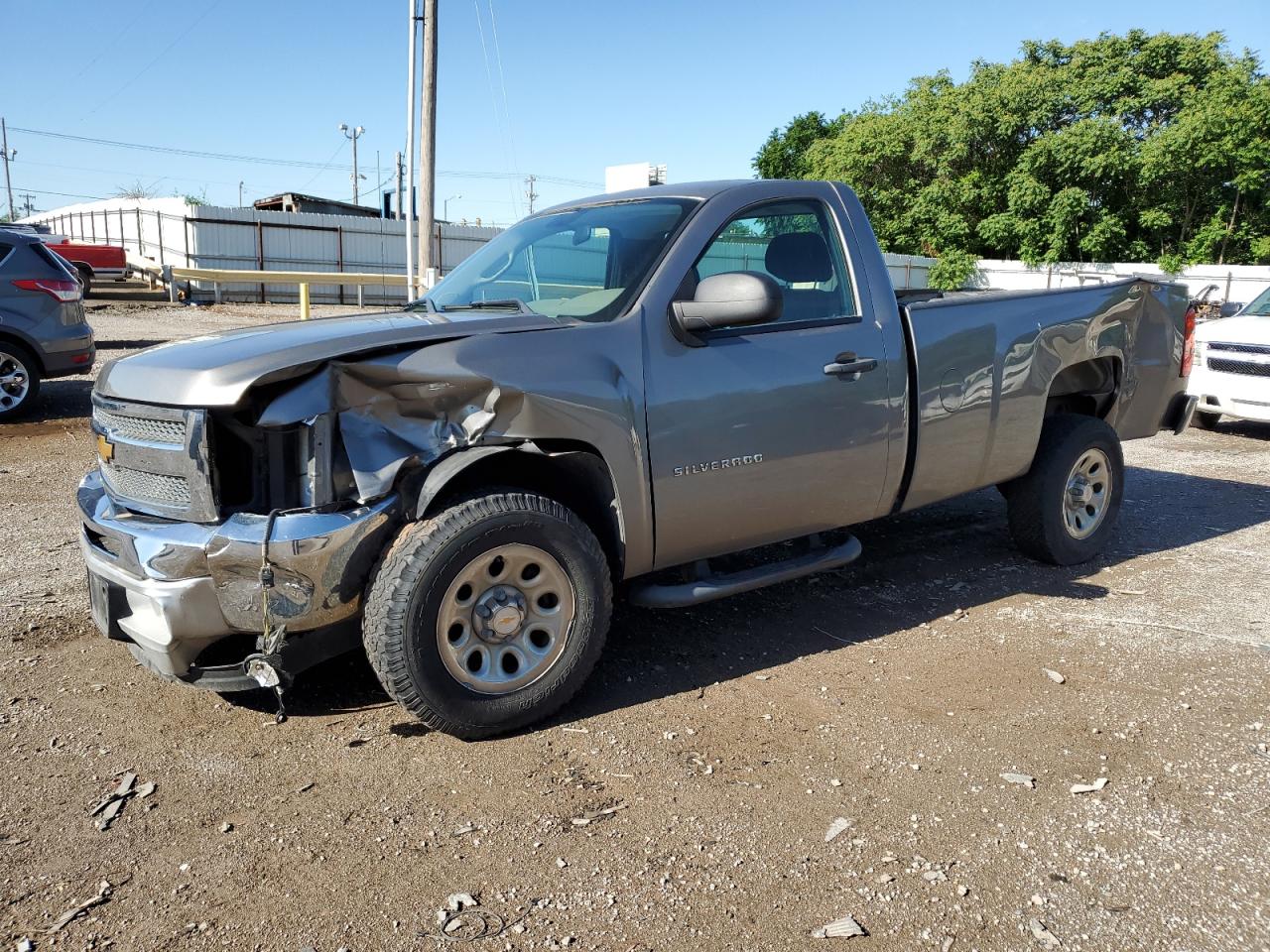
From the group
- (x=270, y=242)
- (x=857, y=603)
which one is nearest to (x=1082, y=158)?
(x=270, y=242)

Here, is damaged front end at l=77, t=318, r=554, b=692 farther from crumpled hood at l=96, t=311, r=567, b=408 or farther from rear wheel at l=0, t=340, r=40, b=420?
rear wheel at l=0, t=340, r=40, b=420

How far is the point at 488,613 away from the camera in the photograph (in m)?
3.55

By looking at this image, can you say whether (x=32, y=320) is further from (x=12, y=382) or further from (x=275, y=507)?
(x=275, y=507)

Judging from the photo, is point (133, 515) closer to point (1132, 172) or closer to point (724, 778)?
point (724, 778)

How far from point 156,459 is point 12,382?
25.6 feet

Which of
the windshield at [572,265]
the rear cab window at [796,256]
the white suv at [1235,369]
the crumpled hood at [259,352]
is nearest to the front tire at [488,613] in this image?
the crumpled hood at [259,352]

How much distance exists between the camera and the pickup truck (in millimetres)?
3305

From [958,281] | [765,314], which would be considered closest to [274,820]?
[765,314]

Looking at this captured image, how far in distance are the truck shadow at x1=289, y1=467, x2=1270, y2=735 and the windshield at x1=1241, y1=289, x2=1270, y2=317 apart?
4.65 metres

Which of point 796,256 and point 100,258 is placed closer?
point 796,256

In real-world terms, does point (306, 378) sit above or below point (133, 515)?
above

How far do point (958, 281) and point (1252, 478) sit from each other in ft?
102

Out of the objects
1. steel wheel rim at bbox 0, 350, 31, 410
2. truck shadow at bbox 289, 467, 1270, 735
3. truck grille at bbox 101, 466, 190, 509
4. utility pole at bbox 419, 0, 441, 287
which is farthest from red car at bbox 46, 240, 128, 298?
truck shadow at bbox 289, 467, 1270, 735

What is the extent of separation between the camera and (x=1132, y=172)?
37.2 m
